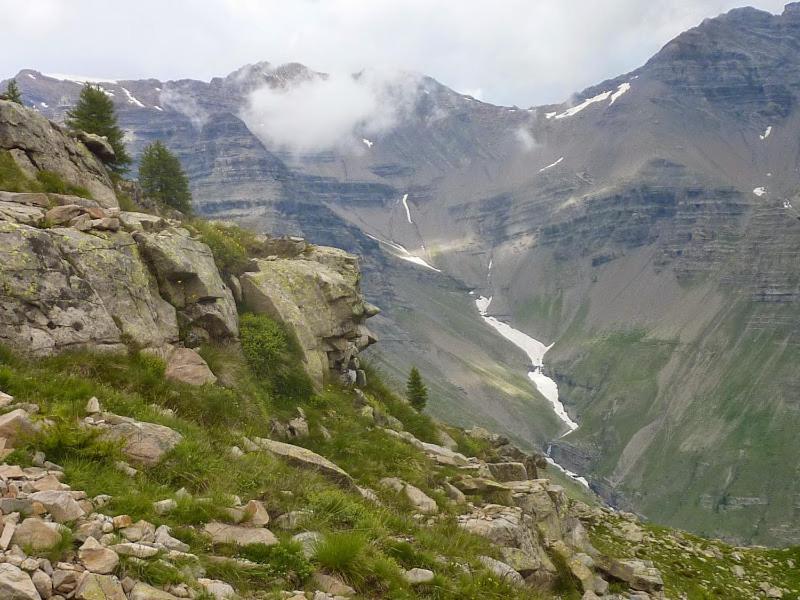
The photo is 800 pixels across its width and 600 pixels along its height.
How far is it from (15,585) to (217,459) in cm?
482

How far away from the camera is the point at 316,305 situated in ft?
75.6

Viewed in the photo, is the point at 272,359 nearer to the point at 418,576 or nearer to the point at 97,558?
the point at 418,576

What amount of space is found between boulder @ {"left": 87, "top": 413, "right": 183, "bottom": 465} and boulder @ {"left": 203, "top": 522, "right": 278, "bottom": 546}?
6.32 ft

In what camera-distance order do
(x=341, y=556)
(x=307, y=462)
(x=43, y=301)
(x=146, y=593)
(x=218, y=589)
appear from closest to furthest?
(x=146, y=593)
(x=218, y=589)
(x=341, y=556)
(x=43, y=301)
(x=307, y=462)

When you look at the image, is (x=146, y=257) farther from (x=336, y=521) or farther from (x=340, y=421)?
(x=336, y=521)

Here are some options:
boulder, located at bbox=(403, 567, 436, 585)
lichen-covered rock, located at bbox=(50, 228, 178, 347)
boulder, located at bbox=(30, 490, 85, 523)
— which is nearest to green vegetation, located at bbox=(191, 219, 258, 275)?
lichen-covered rock, located at bbox=(50, 228, 178, 347)

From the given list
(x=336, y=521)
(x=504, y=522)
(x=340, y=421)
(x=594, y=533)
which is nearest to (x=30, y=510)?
(x=336, y=521)

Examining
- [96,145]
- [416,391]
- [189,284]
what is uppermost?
[96,145]

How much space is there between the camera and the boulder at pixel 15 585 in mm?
5266

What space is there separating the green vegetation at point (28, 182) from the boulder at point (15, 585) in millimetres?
15010

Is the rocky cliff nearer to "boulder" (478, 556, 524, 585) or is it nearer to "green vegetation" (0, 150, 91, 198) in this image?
"green vegetation" (0, 150, 91, 198)

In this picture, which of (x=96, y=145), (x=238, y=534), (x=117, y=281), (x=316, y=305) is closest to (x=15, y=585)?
(x=238, y=534)

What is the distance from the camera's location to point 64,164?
20.6m

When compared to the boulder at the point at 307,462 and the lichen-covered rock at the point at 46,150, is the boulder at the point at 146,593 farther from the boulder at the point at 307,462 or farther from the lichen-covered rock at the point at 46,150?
the lichen-covered rock at the point at 46,150
